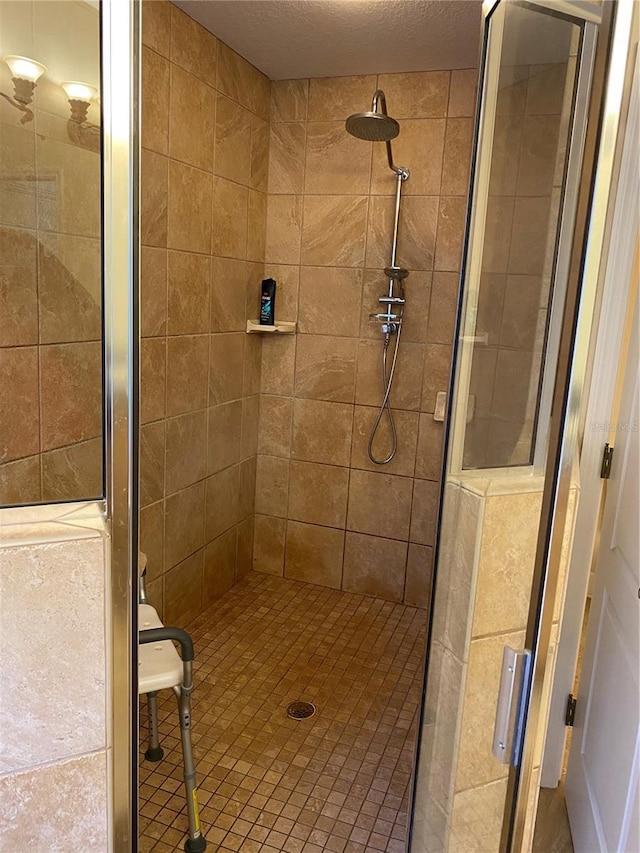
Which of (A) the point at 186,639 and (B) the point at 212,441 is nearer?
(A) the point at 186,639

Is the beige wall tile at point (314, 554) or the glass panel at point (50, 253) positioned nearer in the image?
the glass panel at point (50, 253)

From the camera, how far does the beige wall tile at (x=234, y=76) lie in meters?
2.52

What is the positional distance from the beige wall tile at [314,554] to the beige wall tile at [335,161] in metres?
1.61

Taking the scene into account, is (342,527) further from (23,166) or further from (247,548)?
(23,166)

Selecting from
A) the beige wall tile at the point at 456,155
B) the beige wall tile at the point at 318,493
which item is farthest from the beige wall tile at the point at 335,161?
the beige wall tile at the point at 318,493

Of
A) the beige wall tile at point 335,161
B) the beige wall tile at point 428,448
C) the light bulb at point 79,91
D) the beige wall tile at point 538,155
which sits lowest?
the beige wall tile at point 428,448

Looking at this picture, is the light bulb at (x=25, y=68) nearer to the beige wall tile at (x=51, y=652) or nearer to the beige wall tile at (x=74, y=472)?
the beige wall tile at (x=74, y=472)

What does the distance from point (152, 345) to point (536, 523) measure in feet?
5.81

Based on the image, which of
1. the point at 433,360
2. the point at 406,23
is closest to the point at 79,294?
the point at 406,23

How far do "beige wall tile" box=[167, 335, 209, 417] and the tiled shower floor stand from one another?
Answer: 0.95 meters

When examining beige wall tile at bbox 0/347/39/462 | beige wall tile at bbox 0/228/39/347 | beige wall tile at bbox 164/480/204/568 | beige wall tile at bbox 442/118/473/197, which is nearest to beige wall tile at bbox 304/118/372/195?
beige wall tile at bbox 442/118/473/197

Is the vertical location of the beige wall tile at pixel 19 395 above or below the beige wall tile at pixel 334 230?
below

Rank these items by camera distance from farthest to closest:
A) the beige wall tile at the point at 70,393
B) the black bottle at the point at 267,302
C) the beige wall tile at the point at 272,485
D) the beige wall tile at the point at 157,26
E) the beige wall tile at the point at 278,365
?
1. the beige wall tile at the point at 272,485
2. the beige wall tile at the point at 278,365
3. the black bottle at the point at 267,302
4. the beige wall tile at the point at 157,26
5. the beige wall tile at the point at 70,393

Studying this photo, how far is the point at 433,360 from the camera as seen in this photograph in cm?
287
